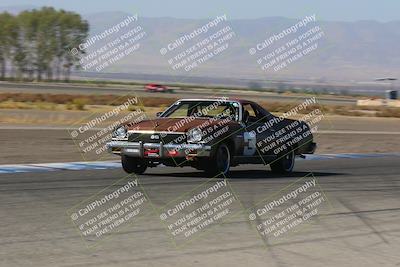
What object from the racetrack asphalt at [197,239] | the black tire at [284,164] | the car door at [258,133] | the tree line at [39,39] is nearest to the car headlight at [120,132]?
the racetrack asphalt at [197,239]

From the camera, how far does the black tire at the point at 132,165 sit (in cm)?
1355

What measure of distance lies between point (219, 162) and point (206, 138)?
60 cm

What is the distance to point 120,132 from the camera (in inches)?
518

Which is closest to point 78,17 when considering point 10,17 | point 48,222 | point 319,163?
point 10,17

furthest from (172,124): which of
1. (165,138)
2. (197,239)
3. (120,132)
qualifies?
(197,239)

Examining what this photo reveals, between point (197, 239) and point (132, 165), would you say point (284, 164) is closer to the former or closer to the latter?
point (132, 165)

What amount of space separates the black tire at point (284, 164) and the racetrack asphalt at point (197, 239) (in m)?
1.57

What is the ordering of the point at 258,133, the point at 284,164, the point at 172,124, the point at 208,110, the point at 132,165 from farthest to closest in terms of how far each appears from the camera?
the point at 284,164
the point at 258,133
the point at 208,110
the point at 132,165
the point at 172,124

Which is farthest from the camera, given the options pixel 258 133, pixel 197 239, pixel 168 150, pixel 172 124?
pixel 258 133

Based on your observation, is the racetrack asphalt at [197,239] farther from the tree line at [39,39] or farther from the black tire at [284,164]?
the tree line at [39,39]

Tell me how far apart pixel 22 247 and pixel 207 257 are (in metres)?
1.62

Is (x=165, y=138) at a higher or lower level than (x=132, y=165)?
higher

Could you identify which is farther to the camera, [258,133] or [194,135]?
[258,133]

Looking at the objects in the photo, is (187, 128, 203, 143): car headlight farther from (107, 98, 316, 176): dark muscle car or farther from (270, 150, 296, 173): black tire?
(270, 150, 296, 173): black tire
